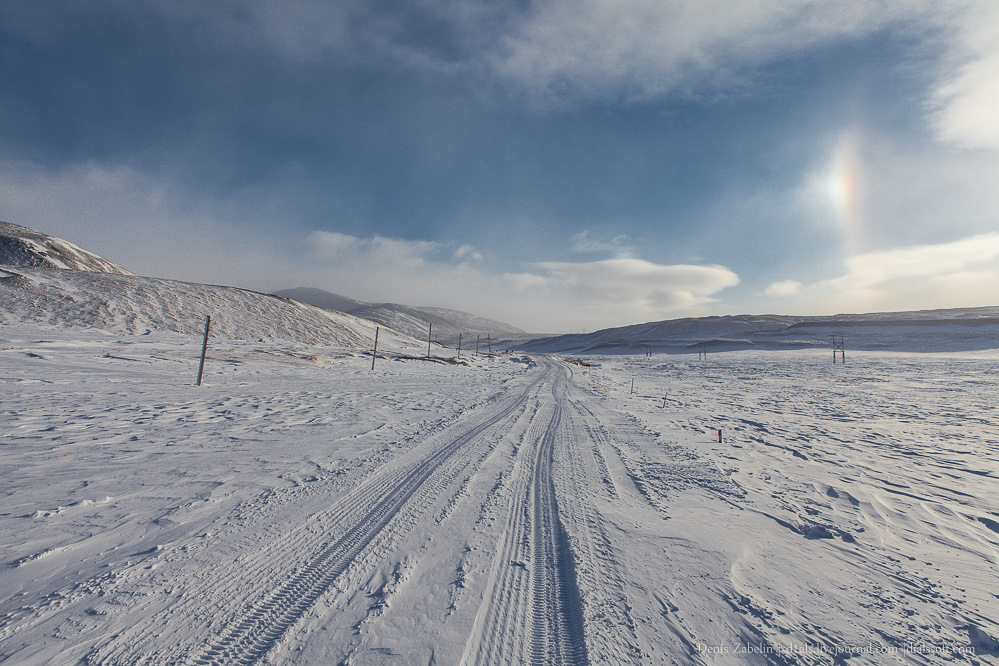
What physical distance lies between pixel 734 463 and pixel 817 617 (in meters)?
5.56

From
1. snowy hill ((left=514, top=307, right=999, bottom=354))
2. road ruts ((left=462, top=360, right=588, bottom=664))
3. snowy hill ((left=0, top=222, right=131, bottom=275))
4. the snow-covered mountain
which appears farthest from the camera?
snowy hill ((left=0, top=222, right=131, bottom=275))

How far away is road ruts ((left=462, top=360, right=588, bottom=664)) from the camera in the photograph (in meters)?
2.97

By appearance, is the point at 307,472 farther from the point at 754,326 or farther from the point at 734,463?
the point at 754,326

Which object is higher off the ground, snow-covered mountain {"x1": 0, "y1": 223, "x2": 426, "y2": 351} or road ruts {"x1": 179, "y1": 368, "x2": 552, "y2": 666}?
snow-covered mountain {"x1": 0, "y1": 223, "x2": 426, "y2": 351}

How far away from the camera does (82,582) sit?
356cm

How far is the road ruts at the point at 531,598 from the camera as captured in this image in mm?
2973

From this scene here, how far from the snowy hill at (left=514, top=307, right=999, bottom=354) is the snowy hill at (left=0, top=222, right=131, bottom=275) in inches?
5019

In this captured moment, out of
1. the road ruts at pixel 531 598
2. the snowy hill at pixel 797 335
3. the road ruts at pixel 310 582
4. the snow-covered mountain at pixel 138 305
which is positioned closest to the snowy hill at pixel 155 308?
the snow-covered mountain at pixel 138 305

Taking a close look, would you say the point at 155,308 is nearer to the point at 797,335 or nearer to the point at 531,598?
the point at 531,598

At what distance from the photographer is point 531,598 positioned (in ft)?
11.9

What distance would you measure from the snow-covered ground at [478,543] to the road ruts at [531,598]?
0.08ft

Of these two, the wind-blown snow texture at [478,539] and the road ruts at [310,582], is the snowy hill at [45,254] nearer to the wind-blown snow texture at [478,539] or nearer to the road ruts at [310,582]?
the wind-blown snow texture at [478,539]

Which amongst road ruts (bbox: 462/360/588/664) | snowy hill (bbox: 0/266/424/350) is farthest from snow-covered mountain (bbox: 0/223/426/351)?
road ruts (bbox: 462/360/588/664)

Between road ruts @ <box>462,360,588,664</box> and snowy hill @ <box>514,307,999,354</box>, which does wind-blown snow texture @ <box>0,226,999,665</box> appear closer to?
road ruts @ <box>462,360,588,664</box>
